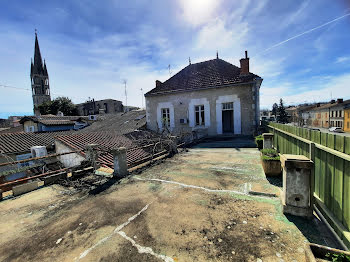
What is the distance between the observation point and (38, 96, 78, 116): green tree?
4066 cm

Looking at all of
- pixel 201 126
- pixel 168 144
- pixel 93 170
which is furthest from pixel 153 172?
pixel 201 126

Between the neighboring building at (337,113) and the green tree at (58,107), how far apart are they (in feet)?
207

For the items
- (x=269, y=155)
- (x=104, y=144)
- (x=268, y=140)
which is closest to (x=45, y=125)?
(x=104, y=144)

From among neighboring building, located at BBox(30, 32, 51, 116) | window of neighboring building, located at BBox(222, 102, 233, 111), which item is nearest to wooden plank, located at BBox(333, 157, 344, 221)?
window of neighboring building, located at BBox(222, 102, 233, 111)

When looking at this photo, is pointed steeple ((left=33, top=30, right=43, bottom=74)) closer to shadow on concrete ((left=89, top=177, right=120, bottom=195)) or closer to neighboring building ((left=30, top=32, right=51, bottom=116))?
neighboring building ((left=30, top=32, right=51, bottom=116))

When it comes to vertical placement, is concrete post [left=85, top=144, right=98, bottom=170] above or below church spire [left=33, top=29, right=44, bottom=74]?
below

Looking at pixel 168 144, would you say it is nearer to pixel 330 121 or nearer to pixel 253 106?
pixel 253 106

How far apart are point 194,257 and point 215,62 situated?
50.9ft

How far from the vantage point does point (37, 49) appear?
60.9 m

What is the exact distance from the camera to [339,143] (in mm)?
2434

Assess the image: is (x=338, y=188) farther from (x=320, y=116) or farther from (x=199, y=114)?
(x=320, y=116)

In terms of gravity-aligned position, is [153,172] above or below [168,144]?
below

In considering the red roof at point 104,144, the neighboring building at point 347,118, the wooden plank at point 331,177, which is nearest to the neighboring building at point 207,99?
the red roof at point 104,144

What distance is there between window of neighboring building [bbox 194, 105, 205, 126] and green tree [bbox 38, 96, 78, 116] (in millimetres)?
41016
